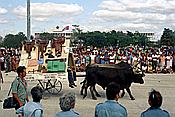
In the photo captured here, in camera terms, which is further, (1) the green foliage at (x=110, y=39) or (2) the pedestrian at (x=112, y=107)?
(1) the green foliage at (x=110, y=39)

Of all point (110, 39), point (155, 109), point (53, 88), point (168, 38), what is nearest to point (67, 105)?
point (155, 109)

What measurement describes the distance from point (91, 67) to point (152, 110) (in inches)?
426

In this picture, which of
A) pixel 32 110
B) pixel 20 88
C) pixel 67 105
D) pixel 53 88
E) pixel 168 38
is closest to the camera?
pixel 67 105

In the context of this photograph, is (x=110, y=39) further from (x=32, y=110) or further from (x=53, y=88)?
(x=32, y=110)

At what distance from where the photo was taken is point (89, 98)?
17.1m

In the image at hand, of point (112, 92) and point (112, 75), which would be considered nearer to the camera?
point (112, 92)

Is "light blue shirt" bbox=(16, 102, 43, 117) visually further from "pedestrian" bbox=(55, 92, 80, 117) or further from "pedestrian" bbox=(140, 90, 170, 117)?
"pedestrian" bbox=(140, 90, 170, 117)

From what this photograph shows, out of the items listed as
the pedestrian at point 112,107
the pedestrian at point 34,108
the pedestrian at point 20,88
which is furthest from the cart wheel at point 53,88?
the pedestrian at point 112,107

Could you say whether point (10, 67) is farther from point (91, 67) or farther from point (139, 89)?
point (91, 67)

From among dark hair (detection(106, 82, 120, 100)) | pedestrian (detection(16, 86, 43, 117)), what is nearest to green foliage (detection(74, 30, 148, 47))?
pedestrian (detection(16, 86, 43, 117))

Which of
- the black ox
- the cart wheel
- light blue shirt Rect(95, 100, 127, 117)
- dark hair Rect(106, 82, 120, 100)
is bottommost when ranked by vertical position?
the cart wheel

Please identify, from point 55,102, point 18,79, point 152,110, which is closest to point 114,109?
point 152,110

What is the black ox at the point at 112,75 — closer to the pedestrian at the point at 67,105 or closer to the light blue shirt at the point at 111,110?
the light blue shirt at the point at 111,110

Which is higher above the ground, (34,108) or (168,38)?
(168,38)
